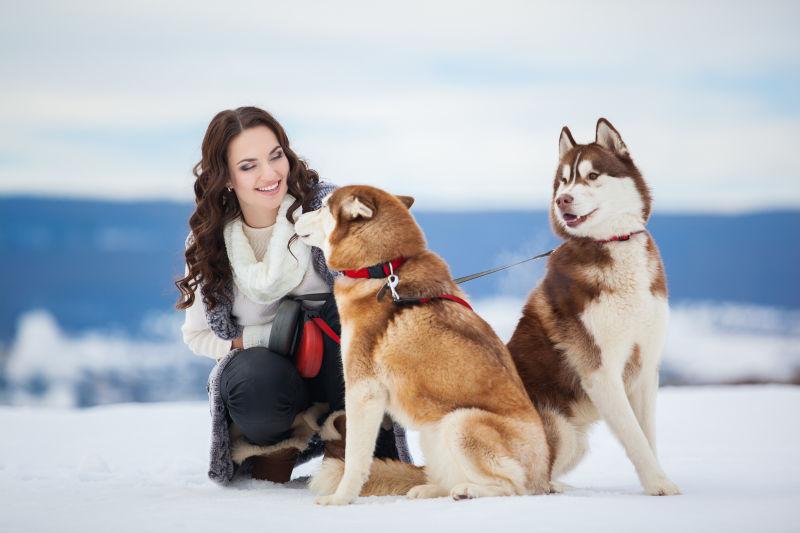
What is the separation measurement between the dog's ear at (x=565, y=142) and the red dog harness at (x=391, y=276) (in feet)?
2.79

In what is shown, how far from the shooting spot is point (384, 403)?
2.98 meters

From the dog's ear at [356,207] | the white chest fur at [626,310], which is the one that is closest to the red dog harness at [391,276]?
the dog's ear at [356,207]

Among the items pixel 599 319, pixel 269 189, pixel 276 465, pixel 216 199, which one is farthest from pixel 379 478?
pixel 216 199

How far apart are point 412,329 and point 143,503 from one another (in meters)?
1.32

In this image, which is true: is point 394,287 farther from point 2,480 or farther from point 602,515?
point 2,480

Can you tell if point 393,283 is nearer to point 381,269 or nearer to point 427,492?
point 381,269

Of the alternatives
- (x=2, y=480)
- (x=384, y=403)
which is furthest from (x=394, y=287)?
(x=2, y=480)

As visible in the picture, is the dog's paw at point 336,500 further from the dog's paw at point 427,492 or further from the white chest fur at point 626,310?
the white chest fur at point 626,310

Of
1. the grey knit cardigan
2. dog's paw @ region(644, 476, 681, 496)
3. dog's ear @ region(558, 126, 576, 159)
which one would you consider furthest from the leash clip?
dog's paw @ region(644, 476, 681, 496)

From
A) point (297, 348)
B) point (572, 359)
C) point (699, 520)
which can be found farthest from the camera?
point (297, 348)

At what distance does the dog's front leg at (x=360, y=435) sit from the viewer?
9.66 feet

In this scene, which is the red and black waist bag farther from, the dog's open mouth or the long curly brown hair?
the dog's open mouth

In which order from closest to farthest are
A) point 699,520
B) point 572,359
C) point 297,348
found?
point 699,520
point 572,359
point 297,348

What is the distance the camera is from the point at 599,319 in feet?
10.4
